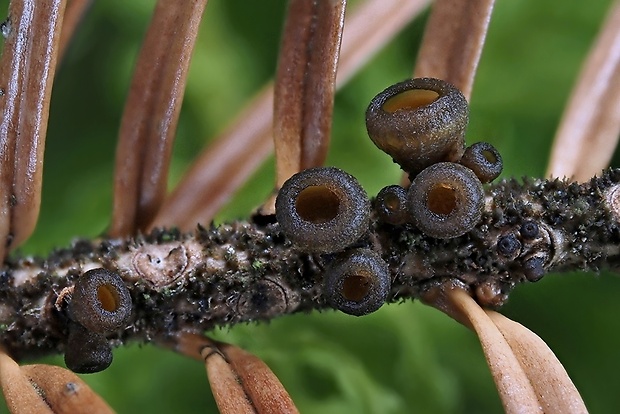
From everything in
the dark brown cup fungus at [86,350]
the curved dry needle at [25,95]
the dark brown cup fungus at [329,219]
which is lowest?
the dark brown cup fungus at [86,350]

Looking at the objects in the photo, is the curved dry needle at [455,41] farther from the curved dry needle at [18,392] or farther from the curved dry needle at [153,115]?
the curved dry needle at [18,392]

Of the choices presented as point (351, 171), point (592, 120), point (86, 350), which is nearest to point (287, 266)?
point (86, 350)

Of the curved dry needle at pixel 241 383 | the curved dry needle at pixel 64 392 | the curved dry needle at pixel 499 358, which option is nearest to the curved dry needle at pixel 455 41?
the curved dry needle at pixel 499 358

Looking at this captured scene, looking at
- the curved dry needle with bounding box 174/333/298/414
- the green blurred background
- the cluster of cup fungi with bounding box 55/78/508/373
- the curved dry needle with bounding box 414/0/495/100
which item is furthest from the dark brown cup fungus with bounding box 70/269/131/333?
the green blurred background

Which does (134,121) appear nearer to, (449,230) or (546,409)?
(449,230)

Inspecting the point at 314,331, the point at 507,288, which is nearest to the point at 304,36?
the point at 507,288
